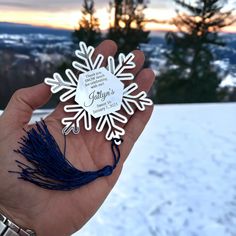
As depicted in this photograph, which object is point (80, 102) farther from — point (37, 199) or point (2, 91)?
point (2, 91)

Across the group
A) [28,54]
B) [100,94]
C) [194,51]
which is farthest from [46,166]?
[194,51]

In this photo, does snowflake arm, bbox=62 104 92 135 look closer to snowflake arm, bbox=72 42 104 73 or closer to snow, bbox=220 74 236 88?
snowflake arm, bbox=72 42 104 73

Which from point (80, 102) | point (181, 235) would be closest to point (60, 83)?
point (80, 102)

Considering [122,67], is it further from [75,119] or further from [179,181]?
[179,181]

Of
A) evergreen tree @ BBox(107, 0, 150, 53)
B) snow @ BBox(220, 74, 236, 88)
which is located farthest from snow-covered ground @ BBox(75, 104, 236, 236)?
evergreen tree @ BBox(107, 0, 150, 53)

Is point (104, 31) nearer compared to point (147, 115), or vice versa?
point (147, 115)

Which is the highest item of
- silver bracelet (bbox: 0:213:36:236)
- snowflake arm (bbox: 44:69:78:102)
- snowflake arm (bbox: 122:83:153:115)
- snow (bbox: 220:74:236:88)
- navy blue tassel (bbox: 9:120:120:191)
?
snowflake arm (bbox: 44:69:78:102)
